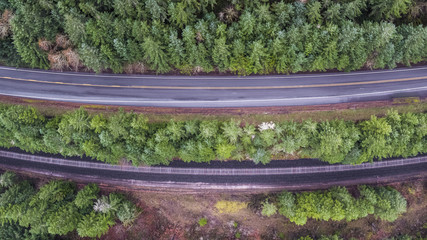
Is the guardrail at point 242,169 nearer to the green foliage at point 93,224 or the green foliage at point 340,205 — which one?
the green foliage at point 340,205

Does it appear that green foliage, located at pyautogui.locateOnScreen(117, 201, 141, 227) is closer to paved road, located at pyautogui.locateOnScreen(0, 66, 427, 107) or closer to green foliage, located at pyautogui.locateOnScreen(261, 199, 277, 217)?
paved road, located at pyautogui.locateOnScreen(0, 66, 427, 107)

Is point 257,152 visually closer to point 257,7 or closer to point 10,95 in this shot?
point 257,7

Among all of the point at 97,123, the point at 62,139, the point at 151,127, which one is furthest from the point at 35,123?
the point at 151,127

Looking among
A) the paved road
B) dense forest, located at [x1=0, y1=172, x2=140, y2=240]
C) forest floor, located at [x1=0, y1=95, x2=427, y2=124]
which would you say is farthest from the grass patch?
the paved road

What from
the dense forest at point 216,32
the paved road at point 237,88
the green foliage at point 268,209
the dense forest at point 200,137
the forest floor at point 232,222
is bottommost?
the forest floor at point 232,222

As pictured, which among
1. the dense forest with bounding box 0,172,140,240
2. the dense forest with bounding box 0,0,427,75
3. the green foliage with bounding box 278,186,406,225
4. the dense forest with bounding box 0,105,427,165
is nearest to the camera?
the dense forest with bounding box 0,0,427,75

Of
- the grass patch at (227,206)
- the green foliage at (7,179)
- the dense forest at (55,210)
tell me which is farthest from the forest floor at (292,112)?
the green foliage at (7,179)
